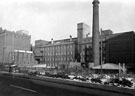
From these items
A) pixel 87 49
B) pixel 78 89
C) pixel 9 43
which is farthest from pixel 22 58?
pixel 78 89

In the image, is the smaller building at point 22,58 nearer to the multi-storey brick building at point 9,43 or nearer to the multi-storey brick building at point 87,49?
the multi-storey brick building at point 9,43

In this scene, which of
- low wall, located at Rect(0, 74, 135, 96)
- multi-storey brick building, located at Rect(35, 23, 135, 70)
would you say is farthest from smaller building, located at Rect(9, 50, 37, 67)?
low wall, located at Rect(0, 74, 135, 96)

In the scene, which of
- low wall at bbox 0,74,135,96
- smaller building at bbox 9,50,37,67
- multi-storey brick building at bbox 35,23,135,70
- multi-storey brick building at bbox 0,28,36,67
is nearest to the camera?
low wall at bbox 0,74,135,96

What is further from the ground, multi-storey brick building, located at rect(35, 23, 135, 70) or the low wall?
multi-storey brick building, located at rect(35, 23, 135, 70)

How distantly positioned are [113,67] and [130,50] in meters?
31.9

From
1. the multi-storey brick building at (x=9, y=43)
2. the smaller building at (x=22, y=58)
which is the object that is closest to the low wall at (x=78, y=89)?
the smaller building at (x=22, y=58)

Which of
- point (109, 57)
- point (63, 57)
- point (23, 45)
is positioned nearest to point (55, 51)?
point (63, 57)

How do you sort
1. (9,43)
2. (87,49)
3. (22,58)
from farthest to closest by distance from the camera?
(9,43) → (22,58) → (87,49)

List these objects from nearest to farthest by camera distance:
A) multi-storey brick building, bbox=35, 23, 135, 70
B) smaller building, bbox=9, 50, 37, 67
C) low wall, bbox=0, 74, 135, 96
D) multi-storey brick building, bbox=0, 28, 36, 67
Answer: low wall, bbox=0, 74, 135, 96, multi-storey brick building, bbox=35, 23, 135, 70, smaller building, bbox=9, 50, 37, 67, multi-storey brick building, bbox=0, 28, 36, 67

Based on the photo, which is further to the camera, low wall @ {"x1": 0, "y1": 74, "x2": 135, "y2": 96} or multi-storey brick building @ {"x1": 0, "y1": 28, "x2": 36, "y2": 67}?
multi-storey brick building @ {"x1": 0, "y1": 28, "x2": 36, "y2": 67}

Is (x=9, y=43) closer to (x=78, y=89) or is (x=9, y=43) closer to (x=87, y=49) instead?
(x=87, y=49)

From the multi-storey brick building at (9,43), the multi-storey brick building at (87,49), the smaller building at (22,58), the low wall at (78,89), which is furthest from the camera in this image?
the multi-storey brick building at (9,43)

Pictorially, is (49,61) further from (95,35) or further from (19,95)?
(19,95)

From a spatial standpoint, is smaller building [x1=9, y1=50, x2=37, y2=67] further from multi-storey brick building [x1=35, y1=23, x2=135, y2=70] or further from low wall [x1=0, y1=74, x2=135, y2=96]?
low wall [x1=0, y1=74, x2=135, y2=96]
